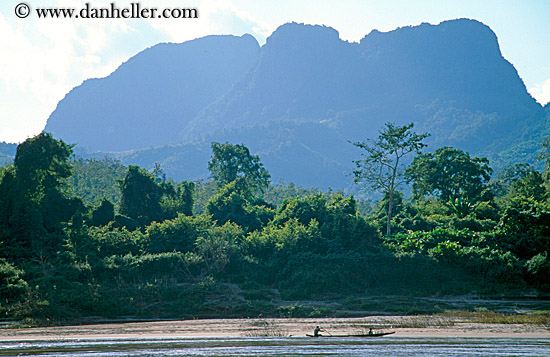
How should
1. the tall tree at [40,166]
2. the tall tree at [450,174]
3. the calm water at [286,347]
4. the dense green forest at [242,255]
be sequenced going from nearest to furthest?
1. the calm water at [286,347]
2. the dense green forest at [242,255]
3. the tall tree at [40,166]
4. the tall tree at [450,174]

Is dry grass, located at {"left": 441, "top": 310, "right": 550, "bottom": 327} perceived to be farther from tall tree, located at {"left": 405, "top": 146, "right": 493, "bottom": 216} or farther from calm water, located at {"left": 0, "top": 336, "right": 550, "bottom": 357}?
tall tree, located at {"left": 405, "top": 146, "right": 493, "bottom": 216}

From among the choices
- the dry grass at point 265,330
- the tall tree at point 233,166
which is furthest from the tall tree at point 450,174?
the dry grass at point 265,330

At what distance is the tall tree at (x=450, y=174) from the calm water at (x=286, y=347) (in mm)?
26863

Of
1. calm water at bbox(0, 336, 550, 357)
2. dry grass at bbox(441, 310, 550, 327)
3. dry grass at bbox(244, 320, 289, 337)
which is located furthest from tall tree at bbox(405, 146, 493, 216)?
calm water at bbox(0, 336, 550, 357)

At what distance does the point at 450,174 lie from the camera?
45531mm

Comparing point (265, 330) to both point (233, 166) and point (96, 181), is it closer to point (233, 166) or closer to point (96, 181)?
point (233, 166)

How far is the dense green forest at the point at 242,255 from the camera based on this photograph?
26.0 metres

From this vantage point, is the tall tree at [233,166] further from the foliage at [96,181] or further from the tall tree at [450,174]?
the foliage at [96,181]

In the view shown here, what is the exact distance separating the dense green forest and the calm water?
6.17 meters

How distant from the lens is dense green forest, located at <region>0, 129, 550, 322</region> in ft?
85.4

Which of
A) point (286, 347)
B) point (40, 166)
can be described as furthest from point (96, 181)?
point (286, 347)

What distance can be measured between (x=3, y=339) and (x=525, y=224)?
26.9 m

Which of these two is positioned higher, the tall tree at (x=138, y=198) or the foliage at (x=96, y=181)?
the foliage at (x=96, y=181)

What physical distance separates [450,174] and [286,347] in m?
31.9
